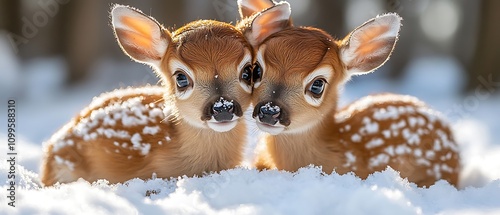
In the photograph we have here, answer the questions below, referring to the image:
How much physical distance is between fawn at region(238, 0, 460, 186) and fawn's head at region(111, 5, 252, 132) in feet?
0.44

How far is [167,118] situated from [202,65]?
2.00ft

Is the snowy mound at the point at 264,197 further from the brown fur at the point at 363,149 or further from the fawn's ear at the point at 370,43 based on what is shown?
the fawn's ear at the point at 370,43

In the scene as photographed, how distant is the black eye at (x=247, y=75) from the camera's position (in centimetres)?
409

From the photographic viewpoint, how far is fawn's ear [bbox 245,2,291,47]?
168 inches

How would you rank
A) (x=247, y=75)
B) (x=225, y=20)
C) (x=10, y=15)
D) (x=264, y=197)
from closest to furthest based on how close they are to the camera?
(x=264, y=197) < (x=247, y=75) < (x=10, y=15) < (x=225, y=20)

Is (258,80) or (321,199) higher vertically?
(258,80)

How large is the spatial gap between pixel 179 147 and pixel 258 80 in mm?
599

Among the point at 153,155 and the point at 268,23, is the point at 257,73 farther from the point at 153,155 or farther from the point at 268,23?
the point at 153,155

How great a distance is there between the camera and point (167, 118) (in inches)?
178

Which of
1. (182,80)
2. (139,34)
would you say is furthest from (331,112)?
(139,34)

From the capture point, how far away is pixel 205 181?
3670 millimetres

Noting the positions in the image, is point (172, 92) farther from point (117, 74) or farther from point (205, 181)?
point (117, 74)

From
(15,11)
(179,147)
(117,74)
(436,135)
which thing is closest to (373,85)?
(117,74)

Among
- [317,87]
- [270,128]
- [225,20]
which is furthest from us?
[225,20]
